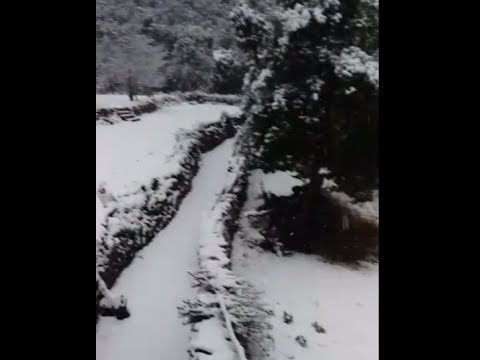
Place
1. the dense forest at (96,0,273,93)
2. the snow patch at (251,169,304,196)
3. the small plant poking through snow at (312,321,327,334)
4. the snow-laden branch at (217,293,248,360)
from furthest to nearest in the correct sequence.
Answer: the snow patch at (251,169,304,196) < the dense forest at (96,0,273,93) < the small plant poking through snow at (312,321,327,334) < the snow-laden branch at (217,293,248,360)

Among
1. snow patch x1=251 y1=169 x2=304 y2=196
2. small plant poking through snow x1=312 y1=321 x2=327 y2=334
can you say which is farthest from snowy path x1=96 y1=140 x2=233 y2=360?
small plant poking through snow x1=312 y1=321 x2=327 y2=334

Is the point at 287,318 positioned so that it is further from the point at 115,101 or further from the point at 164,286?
the point at 115,101

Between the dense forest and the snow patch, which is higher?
the dense forest

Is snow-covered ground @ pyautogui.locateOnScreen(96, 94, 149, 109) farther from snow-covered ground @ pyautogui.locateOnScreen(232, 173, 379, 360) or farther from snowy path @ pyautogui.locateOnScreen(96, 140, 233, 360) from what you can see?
snow-covered ground @ pyautogui.locateOnScreen(232, 173, 379, 360)

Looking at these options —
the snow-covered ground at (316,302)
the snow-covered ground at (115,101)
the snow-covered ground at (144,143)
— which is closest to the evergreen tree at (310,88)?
the snow-covered ground at (144,143)

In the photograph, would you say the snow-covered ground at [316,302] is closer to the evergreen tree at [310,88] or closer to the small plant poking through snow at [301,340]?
the small plant poking through snow at [301,340]
